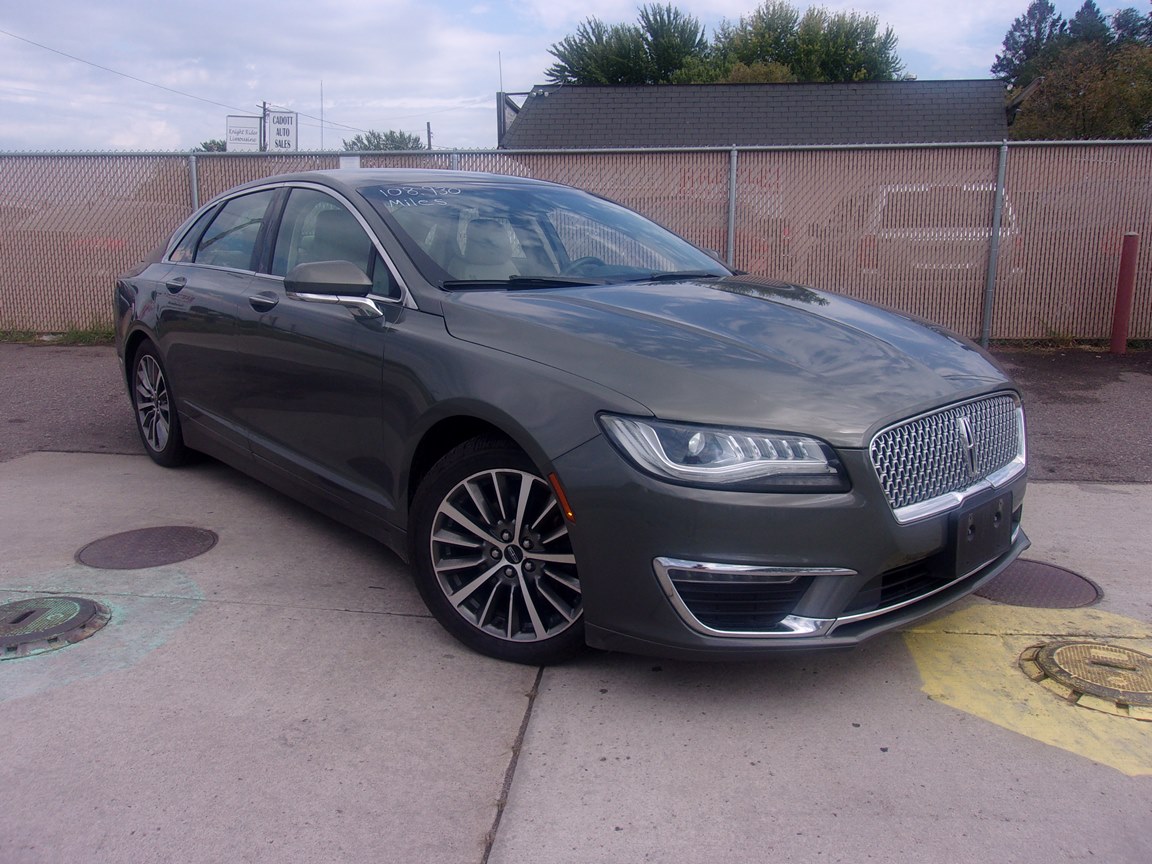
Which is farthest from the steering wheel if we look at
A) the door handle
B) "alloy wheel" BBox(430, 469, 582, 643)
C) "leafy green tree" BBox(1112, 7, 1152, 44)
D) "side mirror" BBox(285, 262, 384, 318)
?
"leafy green tree" BBox(1112, 7, 1152, 44)

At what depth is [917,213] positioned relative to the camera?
985 centimetres

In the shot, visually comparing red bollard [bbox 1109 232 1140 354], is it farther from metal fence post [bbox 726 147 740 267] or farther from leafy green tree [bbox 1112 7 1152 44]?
A: leafy green tree [bbox 1112 7 1152 44]

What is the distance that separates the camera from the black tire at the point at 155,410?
18.0 feet

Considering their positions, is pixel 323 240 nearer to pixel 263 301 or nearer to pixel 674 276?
pixel 263 301

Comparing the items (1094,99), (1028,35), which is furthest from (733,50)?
(1028,35)

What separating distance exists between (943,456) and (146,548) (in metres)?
3.39

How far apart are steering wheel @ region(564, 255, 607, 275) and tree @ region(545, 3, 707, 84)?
141 feet

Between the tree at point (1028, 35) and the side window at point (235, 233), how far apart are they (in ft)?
297

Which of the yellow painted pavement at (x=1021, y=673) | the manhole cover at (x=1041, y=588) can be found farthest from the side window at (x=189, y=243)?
the manhole cover at (x=1041, y=588)

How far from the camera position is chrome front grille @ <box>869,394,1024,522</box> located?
285cm

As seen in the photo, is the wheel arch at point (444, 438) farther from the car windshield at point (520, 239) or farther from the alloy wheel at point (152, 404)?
the alloy wheel at point (152, 404)

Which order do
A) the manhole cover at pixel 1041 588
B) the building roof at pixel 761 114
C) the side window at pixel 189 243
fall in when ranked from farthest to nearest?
1. the building roof at pixel 761 114
2. the side window at pixel 189 243
3. the manhole cover at pixel 1041 588

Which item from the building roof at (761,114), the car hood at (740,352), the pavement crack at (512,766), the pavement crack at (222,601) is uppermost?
the building roof at (761,114)

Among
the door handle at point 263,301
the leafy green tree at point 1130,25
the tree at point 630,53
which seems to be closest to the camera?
the door handle at point 263,301
